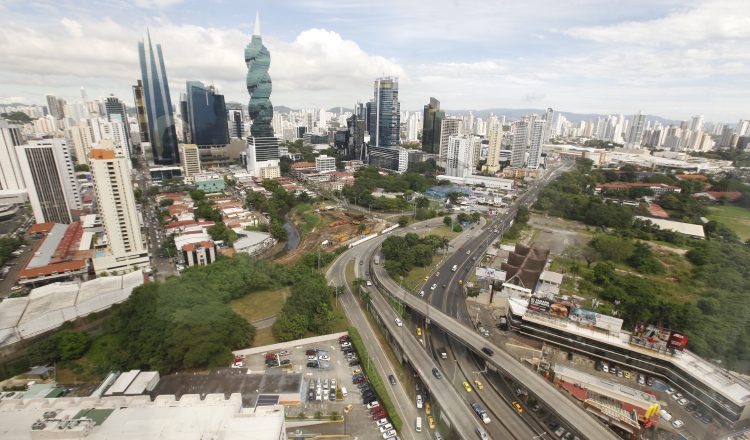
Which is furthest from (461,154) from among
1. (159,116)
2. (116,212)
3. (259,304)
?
(116,212)

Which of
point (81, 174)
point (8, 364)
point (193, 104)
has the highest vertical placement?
point (193, 104)

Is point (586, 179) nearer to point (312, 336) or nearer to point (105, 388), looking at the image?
point (312, 336)

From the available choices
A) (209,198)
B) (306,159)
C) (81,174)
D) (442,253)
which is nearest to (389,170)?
(306,159)

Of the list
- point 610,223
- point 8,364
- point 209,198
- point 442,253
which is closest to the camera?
point 8,364

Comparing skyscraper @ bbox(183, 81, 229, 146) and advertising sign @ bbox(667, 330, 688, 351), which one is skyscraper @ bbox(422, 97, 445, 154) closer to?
skyscraper @ bbox(183, 81, 229, 146)

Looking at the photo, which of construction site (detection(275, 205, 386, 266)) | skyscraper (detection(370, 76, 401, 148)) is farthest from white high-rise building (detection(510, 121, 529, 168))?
construction site (detection(275, 205, 386, 266))

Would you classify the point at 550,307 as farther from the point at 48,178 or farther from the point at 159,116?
the point at 159,116
